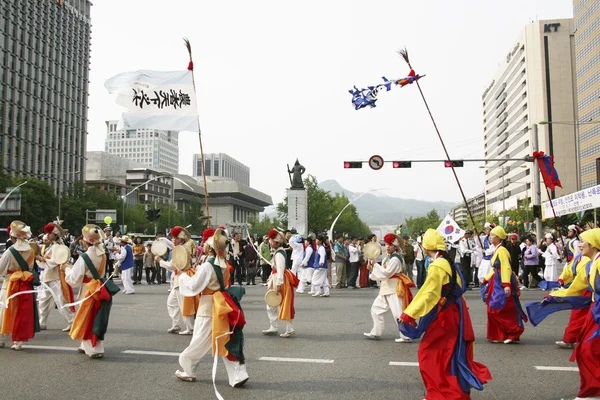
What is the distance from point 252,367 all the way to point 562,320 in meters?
6.94

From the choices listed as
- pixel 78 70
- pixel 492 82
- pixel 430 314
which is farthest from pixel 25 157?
pixel 492 82

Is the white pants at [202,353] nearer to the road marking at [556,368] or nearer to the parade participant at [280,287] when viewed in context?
the parade participant at [280,287]

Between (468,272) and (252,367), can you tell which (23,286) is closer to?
(252,367)

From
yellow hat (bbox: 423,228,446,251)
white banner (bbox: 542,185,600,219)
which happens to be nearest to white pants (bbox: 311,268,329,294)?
white banner (bbox: 542,185,600,219)

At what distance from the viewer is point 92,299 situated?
25.7 ft

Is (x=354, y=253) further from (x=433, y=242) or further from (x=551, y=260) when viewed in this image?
(x=433, y=242)

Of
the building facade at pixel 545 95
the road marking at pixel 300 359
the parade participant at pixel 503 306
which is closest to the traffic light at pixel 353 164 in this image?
the parade participant at pixel 503 306

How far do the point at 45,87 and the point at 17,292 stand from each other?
8736cm

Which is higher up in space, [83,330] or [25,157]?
[25,157]

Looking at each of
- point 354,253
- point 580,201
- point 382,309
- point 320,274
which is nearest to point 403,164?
point 354,253

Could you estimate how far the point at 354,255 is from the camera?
20578mm

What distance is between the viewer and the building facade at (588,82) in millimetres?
68812

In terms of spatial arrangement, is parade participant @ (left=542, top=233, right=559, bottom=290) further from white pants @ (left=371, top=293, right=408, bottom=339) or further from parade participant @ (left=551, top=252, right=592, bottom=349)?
white pants @ (left=371, top=293, right=408, bottom=339)

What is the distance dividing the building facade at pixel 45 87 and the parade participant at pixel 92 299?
6930 centimetres
